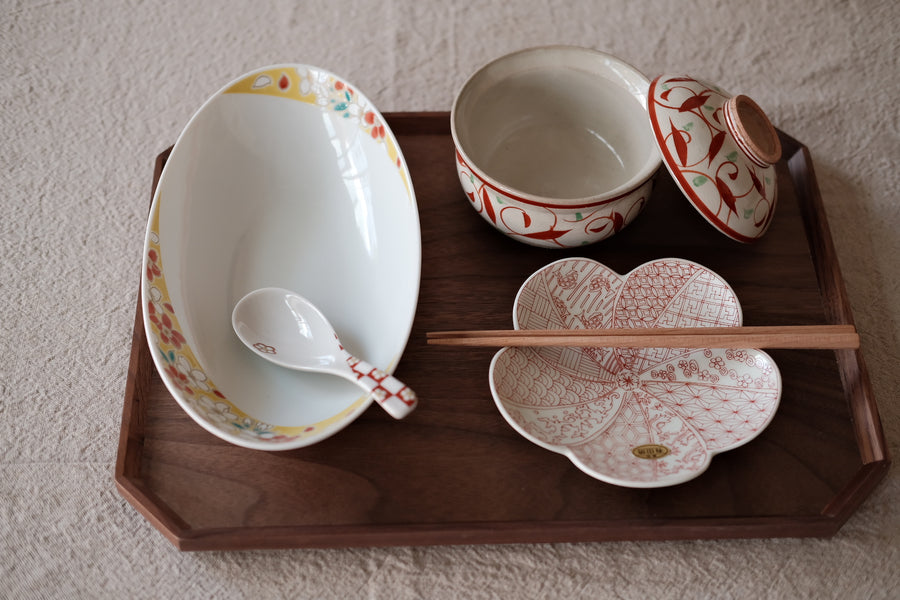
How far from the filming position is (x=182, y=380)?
0.53m

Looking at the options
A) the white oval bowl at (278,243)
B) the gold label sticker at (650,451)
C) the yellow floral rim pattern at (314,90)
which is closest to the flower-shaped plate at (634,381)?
the gold label sticker at (650,451)

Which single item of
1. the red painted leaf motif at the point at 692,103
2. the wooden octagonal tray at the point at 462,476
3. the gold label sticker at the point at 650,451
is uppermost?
the red painted leaf motif at the point at 692,103

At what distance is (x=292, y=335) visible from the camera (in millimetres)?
580

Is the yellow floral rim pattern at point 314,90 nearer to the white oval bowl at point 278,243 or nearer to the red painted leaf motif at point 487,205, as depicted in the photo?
the white oval bowl at point 278,243

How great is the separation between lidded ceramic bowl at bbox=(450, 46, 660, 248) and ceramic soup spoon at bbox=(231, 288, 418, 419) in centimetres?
16

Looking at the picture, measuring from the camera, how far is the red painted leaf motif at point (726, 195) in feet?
1.89

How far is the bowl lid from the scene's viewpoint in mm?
570

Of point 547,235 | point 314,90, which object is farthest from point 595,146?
point 314,90

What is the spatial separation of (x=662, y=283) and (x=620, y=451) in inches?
5.7

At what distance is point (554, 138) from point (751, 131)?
0.60 feet

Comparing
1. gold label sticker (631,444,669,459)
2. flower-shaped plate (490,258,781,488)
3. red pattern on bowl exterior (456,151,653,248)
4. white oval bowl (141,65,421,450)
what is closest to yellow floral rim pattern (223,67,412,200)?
white oval bowl (141,65,421,450)

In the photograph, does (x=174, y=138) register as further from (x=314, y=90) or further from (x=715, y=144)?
(x=715, y=144)

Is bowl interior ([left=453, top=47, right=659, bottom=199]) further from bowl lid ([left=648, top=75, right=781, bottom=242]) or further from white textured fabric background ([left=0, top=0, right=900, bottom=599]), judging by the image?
white textured fabric background ([left=0, top=0, right=900, bottom=599])

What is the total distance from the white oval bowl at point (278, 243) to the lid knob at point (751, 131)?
245 mm
